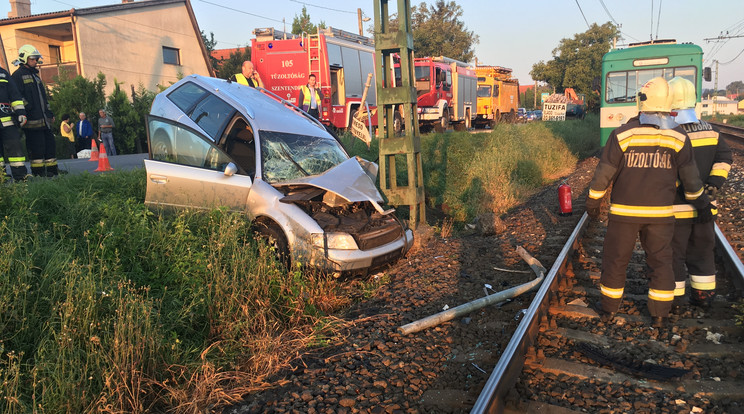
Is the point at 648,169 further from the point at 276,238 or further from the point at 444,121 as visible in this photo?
the point at 444,121

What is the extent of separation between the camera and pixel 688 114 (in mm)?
4391

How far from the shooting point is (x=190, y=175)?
5969 millimetres

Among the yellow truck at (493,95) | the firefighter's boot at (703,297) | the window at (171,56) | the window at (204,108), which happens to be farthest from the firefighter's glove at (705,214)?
the window at (171,56)

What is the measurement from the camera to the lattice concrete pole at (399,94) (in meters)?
7.08

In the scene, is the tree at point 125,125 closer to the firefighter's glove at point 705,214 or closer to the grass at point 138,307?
the grass at point 138,307

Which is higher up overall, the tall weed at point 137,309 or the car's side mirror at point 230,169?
the car's side mirror at point 230,169

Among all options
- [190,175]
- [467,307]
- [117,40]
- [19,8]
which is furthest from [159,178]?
[19,8]

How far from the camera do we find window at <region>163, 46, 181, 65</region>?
26.9 meters

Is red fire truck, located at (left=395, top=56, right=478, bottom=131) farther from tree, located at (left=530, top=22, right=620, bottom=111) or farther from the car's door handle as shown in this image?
tree, located at (left=530, top=22, right=620, bottom=111)

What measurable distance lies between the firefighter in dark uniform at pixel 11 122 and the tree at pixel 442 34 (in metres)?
43.9

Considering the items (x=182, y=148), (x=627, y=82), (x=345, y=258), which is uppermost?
(x=627, y=82)

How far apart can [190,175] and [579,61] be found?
44.3m

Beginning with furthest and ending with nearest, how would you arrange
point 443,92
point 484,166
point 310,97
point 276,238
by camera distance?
point 443,92 < point 310,97 < point 484,166 < point 276,238

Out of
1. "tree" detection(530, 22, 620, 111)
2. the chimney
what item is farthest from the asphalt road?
"tree" detection(530, 22, 620, 111)
